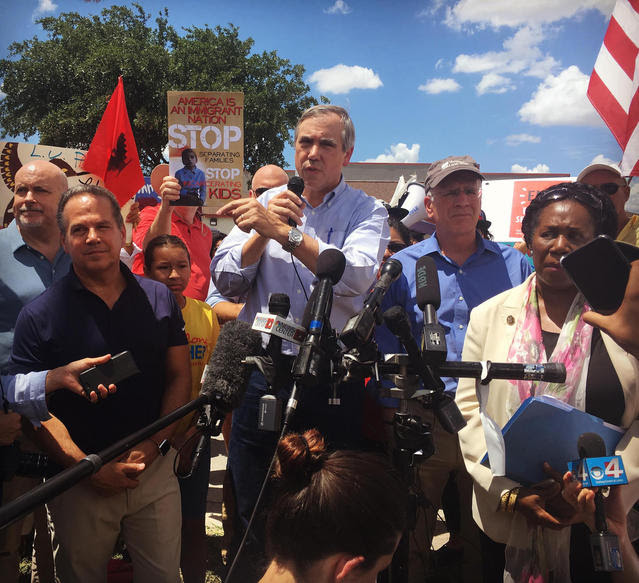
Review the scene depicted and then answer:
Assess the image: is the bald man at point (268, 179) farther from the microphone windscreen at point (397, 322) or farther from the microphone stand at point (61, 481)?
the microphone stand at point (61, 481)

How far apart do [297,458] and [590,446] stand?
98cm

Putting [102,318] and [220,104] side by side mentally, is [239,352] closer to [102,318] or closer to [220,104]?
[102,318]

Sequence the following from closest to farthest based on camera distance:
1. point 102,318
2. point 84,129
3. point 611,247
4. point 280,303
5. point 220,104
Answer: point 611,247 → point 280,303 → point 102,318 → point 220,104 → point 84,129

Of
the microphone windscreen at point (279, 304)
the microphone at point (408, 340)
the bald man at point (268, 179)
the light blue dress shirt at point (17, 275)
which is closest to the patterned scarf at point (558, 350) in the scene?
the microphone at point (408, 340)

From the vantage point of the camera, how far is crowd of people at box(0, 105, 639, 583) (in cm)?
154

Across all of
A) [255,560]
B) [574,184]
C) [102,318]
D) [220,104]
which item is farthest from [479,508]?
[220,104]

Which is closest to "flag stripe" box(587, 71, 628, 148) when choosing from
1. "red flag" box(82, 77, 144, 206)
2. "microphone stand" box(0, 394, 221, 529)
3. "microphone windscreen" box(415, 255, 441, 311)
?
"microphone windscreen" box(415, 255, 441, 311)

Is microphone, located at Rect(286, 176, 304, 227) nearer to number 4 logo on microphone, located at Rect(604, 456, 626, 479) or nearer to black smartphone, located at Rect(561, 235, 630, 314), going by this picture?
black smartphone, located at Rect(561, 235, 630, 314)

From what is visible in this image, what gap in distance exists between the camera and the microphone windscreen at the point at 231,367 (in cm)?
154

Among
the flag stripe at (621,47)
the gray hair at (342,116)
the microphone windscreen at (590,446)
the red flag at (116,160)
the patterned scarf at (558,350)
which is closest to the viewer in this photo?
the microphone windscreen at (590,446)

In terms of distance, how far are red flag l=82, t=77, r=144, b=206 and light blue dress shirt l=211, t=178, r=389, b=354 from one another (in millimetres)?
2924

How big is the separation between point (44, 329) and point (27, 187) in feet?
4.50

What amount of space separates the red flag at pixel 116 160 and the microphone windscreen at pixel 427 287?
13.4 ft

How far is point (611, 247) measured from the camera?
139cm
